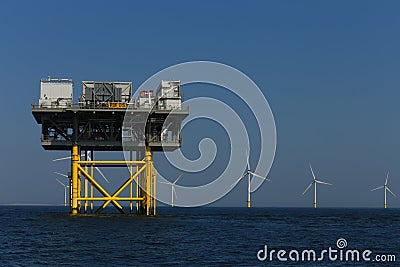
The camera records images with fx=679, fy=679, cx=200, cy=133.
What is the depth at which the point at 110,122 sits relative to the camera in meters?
69.9

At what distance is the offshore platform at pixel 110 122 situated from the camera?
68.3m

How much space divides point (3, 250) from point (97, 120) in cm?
2786

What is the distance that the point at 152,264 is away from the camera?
3559 centimetres

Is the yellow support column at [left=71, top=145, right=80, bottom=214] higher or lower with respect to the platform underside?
lower

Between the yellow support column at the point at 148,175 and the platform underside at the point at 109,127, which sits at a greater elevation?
the platform underside at the point at 109,127

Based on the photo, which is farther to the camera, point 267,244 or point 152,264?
point 267,244

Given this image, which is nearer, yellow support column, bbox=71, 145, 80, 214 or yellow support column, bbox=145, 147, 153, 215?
yellow support column, bbox=71, 145, 80, 214

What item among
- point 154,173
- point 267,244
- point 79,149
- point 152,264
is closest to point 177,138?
point 154,173

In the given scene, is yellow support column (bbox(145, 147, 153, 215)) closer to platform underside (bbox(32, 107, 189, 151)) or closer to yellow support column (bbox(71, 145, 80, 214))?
platform underside (bbox(32, 107, 189, 151))

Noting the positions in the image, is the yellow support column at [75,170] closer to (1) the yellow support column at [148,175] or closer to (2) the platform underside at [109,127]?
(2) the platform underside at [109,127]

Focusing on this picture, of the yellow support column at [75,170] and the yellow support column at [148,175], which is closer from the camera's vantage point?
the yellow support column at [75,170]

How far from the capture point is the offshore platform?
6831 centimetres

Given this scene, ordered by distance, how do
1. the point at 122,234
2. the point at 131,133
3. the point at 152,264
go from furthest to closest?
the point at 131,133, the point at 122,234, the point at 152,264

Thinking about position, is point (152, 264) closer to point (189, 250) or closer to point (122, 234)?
point (189, 250)
